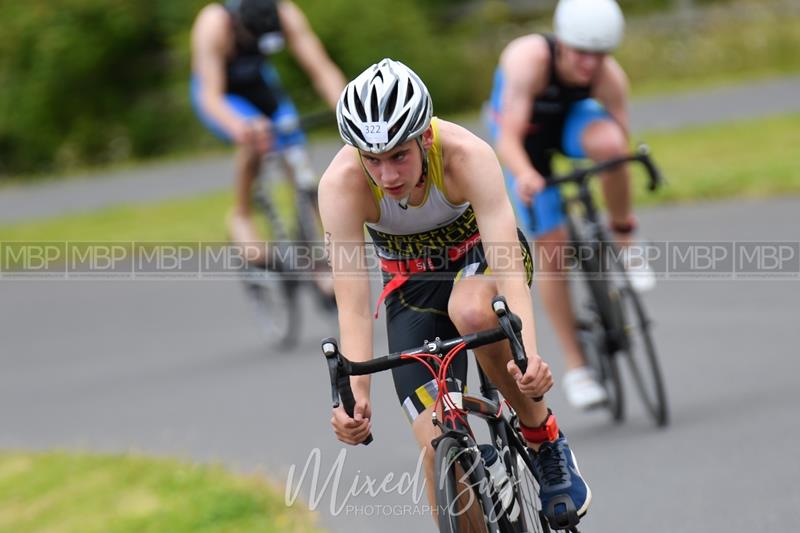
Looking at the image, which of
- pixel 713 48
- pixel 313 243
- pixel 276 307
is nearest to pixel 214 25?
pixel 313 243

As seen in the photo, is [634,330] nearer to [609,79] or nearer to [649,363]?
[649,363]

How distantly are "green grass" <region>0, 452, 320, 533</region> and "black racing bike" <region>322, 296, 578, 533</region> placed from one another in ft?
5.98

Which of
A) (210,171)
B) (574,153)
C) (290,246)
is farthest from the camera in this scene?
(210,171)

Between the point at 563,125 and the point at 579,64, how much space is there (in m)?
0.52

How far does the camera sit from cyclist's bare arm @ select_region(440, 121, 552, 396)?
4.80 metres

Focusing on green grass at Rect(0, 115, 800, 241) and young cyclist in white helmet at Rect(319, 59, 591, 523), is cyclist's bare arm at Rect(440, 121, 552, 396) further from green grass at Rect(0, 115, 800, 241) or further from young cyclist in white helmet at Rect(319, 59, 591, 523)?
green grass at Rect(0, 115, 800, 241)

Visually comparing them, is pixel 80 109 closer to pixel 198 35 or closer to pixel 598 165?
pixel 198 35

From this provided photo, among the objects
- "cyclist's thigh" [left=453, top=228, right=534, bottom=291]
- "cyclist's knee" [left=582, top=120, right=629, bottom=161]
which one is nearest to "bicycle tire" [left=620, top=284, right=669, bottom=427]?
"cyclist's knee" [left=582, top=120, right=629, bottom=161]

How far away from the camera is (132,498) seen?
7426mm

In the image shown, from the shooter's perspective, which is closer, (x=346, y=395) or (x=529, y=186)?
(x=346, y=395)

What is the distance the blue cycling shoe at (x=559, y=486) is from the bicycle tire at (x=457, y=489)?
515 millimetres

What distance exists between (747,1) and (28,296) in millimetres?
15917

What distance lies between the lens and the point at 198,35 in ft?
32.5

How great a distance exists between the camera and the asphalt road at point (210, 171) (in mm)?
19547
